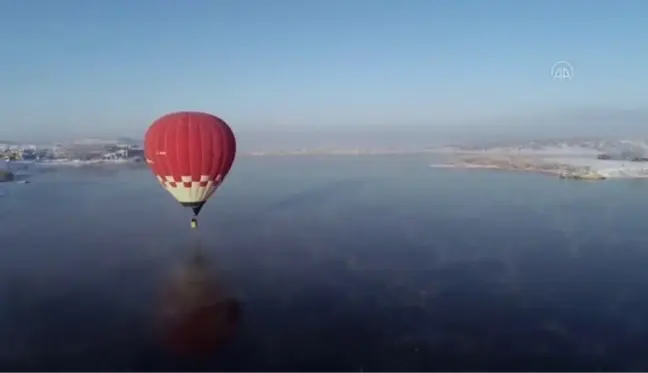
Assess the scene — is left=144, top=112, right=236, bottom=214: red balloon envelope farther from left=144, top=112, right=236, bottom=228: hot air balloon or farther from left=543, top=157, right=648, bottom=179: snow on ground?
left=543, top=157, right=648, bottom=179: snow on ground

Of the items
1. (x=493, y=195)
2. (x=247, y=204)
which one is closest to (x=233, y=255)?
(x=247, y=204)

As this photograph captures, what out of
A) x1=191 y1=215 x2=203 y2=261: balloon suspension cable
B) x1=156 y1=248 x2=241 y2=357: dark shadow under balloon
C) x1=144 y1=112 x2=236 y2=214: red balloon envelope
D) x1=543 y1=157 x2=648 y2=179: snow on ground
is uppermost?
x1=144 y1=112 x2=236 y2=214: red balloon envelope

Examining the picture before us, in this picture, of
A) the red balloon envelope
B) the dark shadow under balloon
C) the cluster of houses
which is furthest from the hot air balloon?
the cluster of houses

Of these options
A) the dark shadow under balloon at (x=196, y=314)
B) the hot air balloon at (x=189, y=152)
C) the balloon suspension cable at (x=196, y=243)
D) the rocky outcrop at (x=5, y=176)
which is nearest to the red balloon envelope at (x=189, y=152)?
the hot air balloon at (x=189, y=152)

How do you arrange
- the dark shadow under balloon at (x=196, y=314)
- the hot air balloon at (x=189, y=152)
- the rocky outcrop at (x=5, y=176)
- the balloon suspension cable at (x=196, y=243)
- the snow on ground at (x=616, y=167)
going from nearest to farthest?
the dark shadow under balloon at (x=196, y=314) < the hot air balloon at (x=189, y=152) < the balloon suspension cable at (x=196, y=243) < the snow on ground at (x=616, y=167) < the rocky outcrop at (x=5, y=176)

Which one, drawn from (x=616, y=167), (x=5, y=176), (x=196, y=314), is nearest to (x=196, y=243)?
(x=196, y=314)

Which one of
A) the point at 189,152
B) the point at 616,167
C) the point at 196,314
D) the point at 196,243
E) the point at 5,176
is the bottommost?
the point at 196,314

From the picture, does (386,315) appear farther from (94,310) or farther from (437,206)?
(437,206)

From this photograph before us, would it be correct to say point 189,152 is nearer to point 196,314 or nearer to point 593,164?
point 196,314

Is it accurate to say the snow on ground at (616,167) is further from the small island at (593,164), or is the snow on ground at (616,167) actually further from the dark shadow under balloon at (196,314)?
the dark shadow under balloon at (196,314)
